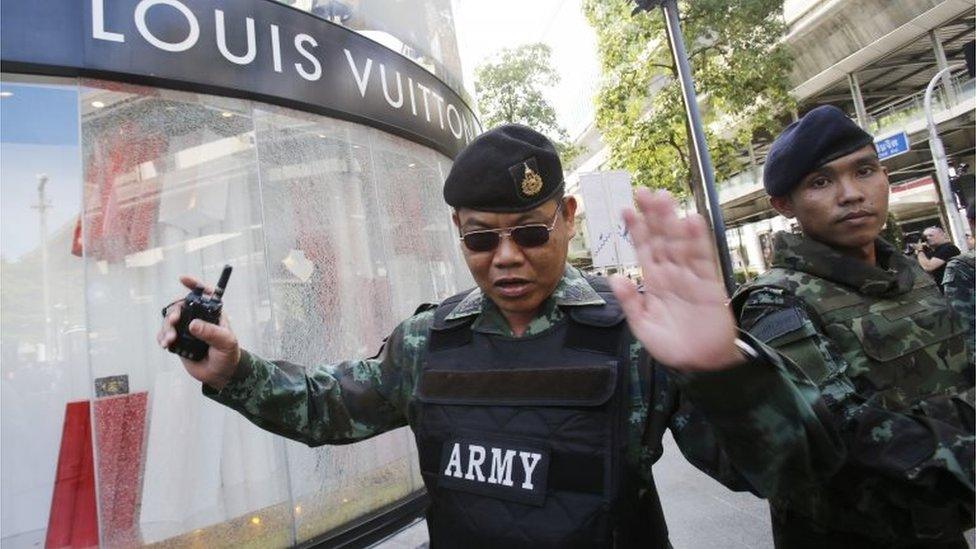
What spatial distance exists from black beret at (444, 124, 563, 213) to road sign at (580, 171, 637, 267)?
5.66 meters

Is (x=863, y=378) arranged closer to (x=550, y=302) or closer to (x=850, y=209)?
(x=850, y=209)

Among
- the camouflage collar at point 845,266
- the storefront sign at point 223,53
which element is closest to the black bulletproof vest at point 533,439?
the camouflage collar at point 845,266

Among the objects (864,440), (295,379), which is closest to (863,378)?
(864,440)

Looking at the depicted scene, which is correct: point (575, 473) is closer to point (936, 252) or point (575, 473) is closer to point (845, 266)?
point (845, 266)

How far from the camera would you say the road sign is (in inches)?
279

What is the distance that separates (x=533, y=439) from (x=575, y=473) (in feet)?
0.38

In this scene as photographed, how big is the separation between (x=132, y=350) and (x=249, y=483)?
112 cm

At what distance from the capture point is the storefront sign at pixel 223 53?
124 inches

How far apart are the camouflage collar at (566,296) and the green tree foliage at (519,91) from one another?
17.6 metres

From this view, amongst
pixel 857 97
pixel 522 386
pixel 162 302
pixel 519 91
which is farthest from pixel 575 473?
pixel 857 97

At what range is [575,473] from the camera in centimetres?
122

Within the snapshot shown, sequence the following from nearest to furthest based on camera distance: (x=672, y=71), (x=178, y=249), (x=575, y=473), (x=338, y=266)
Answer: (x=575, y=473) < (x=178, y=249) < (x=338, y=266) < (x=672, y=71)

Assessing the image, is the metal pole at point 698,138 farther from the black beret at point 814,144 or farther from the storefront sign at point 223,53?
the black beret at point 814,144

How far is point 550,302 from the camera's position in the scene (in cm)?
147
